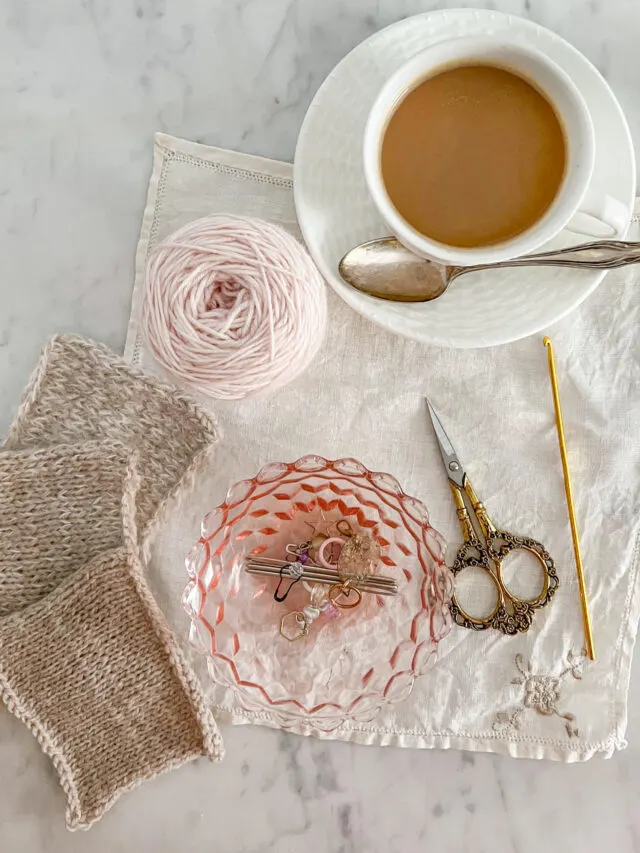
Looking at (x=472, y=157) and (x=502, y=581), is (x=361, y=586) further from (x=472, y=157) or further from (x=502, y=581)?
(x=472, y=157)

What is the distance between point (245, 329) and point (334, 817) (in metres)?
0.51

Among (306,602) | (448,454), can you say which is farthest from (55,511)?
(448,454)

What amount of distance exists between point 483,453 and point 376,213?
0.26m

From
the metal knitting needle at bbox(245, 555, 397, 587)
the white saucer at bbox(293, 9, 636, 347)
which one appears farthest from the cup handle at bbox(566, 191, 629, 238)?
the metal knitting needle at bbox(245, 555, 397, 587)

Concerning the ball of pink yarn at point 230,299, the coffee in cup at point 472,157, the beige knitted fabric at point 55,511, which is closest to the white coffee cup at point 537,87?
the coffee in cup at point 472,157

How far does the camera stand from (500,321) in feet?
2.41

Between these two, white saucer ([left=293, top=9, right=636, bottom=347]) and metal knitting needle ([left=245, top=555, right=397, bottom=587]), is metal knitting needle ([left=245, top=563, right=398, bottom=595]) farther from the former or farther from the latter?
white saucer ([left=293, top=9, right=636, bottom=347])

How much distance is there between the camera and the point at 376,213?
0.75 metres

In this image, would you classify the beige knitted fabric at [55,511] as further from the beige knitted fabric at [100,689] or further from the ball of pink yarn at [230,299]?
the ball of pink yarn at [230,299]

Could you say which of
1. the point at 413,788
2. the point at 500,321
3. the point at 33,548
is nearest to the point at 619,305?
the point at 500,321

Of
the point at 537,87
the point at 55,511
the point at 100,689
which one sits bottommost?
the point at 100,689

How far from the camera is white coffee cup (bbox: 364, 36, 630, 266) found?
66 centimetres

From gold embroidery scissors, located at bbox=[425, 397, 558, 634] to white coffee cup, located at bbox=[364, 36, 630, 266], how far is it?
8.4 inches

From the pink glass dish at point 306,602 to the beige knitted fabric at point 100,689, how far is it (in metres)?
0.09
